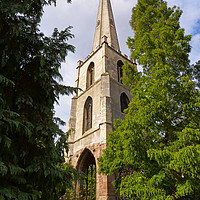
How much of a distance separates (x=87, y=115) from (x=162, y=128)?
1203 centimetres

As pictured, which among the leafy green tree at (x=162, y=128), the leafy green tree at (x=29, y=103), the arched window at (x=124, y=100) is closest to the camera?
the leafy green tree at (x=29, y=103)

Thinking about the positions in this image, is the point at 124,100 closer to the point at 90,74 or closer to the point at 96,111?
the point at 96,111

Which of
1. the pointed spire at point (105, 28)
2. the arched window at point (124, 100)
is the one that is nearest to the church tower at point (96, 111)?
the arched window at point (124, 100)

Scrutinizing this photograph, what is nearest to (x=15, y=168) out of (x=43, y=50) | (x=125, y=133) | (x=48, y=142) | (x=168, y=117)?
(x=48, y=142)

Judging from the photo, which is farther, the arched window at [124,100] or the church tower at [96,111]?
the arched window at [124,100]

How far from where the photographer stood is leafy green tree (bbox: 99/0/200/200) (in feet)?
15.9

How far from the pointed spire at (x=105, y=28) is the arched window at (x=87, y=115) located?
285 inches

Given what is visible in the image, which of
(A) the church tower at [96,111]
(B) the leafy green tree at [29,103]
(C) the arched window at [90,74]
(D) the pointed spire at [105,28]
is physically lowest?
(B) the leafy green tree at [29,103]

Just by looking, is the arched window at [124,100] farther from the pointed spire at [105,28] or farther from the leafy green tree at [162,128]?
the leafy green tree at [162,128]

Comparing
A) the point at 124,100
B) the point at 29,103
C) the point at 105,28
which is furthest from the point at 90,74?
the point at 29,103

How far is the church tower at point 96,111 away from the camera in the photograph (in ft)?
43.8

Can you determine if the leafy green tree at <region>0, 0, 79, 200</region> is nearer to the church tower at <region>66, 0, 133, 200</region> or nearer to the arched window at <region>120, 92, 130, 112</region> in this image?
the church tower at <region>66, 0, 133, 200</region>

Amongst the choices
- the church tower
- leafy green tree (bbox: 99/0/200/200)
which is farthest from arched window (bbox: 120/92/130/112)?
leafy green tree (bbox: 99/0/200/200)

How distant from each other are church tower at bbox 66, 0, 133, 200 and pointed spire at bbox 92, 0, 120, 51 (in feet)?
0.61
